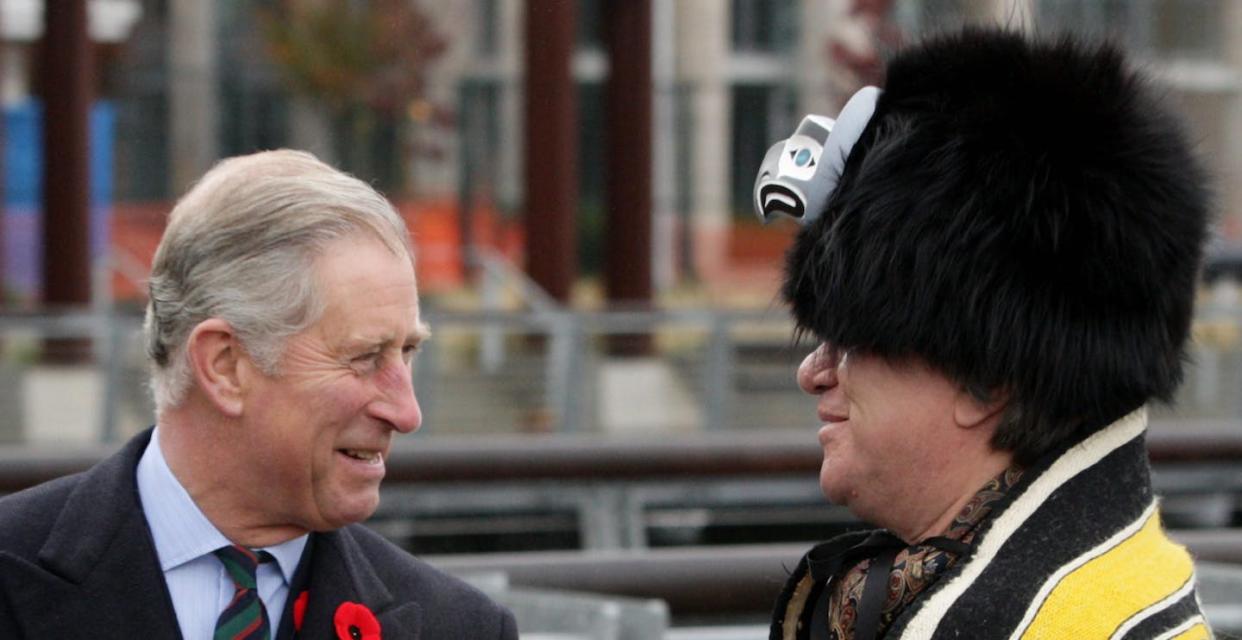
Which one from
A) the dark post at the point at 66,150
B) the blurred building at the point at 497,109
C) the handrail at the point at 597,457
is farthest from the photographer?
the blurred building at the point at 497,109

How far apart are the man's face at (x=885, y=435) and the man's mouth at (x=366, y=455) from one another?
624 mm

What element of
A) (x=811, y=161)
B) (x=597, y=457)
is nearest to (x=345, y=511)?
(x=811, y=161)

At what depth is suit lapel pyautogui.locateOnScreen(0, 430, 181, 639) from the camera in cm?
246

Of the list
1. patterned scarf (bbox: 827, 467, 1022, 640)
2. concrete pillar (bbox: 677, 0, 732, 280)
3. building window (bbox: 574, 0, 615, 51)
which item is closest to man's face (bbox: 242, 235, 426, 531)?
patterned scarf (bbox: 827, 467, 1022, 640)

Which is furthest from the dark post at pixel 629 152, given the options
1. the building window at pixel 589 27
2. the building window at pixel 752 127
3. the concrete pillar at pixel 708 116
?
the building window at pixel 589 27

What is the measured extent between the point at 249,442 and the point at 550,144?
11602 mm

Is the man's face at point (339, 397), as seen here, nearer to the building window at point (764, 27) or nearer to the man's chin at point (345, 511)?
the man's chin at point (345, 511)

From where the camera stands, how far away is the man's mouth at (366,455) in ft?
8.45

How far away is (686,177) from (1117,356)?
65.4 feet

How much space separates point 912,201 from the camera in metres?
2.28

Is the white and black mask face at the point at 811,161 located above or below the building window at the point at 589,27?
above

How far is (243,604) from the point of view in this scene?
8.25ft

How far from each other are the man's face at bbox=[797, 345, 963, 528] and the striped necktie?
2.50 feet

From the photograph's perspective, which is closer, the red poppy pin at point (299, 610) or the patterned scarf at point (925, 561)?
the patterned scarf at point (925, 561)
